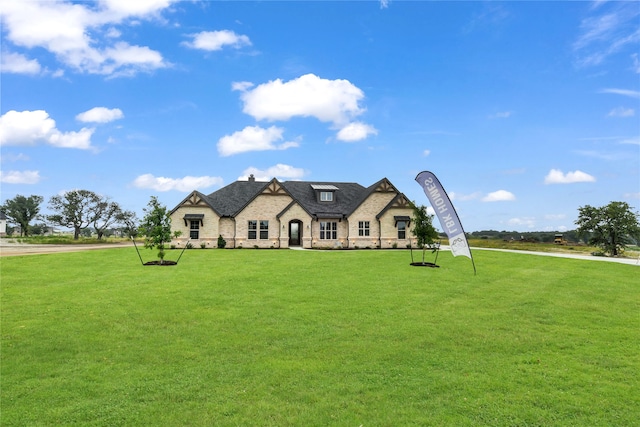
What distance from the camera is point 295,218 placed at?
127 feet

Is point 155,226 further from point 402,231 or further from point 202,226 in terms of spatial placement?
point 402,231

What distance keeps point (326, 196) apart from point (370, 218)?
553 centimetres

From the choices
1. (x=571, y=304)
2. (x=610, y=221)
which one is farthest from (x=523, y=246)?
(x=571, y=304)

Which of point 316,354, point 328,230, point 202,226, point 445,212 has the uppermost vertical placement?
point 445,212

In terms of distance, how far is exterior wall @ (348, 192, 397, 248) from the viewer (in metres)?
39.7

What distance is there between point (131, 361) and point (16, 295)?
906 cm

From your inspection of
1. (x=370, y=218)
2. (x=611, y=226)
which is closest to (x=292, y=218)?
(x=370, y=218)

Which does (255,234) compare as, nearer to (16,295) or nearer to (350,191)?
(350,191)

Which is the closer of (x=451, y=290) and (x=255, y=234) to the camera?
(x=451, y=290)

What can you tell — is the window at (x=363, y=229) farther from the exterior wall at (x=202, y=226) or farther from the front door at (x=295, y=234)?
the exterior wall at (x=202, y=226)

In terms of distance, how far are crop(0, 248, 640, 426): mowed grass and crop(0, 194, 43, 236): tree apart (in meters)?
73.5

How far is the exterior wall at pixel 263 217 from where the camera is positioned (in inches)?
1505

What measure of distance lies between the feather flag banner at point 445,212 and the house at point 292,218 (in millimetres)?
17948

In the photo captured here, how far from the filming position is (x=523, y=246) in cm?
3969
